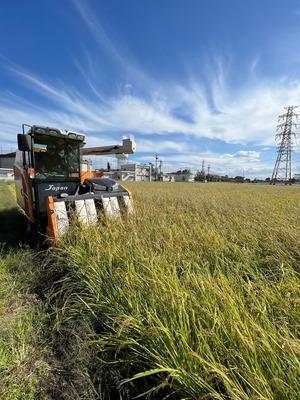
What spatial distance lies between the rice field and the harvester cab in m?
0.75

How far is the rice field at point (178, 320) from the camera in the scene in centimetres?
124

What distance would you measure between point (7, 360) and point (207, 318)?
1660mm

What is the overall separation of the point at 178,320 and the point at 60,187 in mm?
3974

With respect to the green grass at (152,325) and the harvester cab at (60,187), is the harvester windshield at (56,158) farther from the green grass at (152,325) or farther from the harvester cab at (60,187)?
the green grass at (152,325)

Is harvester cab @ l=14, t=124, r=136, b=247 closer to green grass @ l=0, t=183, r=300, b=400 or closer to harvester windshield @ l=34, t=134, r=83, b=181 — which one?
harvester windshield @ l=34, t=134, r=83, b=181

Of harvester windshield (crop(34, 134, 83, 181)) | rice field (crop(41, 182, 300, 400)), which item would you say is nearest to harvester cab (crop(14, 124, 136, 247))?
harvester windshield (crop(34, 134, 83, 181))

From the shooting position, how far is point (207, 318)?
5.18ft

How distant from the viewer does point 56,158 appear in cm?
467

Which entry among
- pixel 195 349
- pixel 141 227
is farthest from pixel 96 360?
pixel 141 227

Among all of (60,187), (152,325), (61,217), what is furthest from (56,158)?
(152,325)

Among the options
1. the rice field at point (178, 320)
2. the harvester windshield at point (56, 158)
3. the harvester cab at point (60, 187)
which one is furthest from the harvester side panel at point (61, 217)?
the harvester windshield at point (56, 158)

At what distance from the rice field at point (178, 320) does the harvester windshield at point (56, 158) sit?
204 centimetres

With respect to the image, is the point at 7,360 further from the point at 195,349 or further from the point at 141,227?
the point at 141,227

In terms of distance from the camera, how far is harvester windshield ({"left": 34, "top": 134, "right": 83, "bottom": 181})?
438cm
